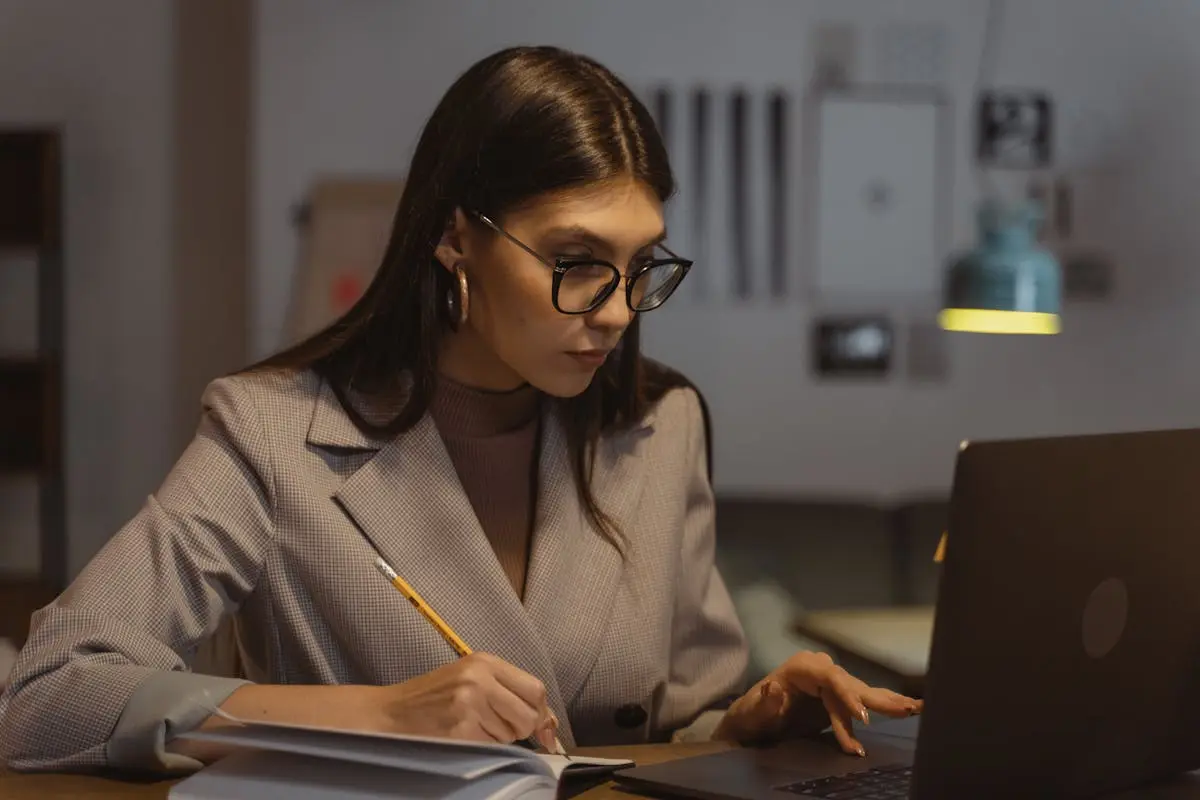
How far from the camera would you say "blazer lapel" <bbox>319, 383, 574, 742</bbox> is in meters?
1.60

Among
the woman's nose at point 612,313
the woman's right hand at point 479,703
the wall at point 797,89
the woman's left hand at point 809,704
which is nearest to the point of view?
the woman's right hand at point 479,703

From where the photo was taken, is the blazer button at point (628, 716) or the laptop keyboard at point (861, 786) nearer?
the laptop keyboard at point (861, 786)

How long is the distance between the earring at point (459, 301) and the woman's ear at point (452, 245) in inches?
0.4

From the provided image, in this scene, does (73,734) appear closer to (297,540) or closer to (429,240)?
(297,540)

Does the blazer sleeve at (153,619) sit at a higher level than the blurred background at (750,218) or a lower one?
lower

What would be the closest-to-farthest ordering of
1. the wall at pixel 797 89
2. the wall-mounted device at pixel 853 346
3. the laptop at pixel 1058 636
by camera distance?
1. the laptop at pixel 1058 636
2. the wall at pixel 797 89
3. the wall-mounted device at pixel 853 346

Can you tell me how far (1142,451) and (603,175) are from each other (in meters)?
0.67

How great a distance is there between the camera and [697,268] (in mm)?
3928

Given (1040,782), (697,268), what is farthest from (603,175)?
(697,268)

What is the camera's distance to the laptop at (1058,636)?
3.36ft

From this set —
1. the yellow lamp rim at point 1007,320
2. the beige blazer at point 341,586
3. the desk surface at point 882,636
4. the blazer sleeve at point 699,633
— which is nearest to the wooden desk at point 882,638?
the desk surface at point 882,636

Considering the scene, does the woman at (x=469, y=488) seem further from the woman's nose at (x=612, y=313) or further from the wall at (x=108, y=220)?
the wall at (x=108, y=220)

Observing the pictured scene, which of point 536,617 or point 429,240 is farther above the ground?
point 429,240

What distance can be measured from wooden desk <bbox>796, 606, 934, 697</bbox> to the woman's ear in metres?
1.21
